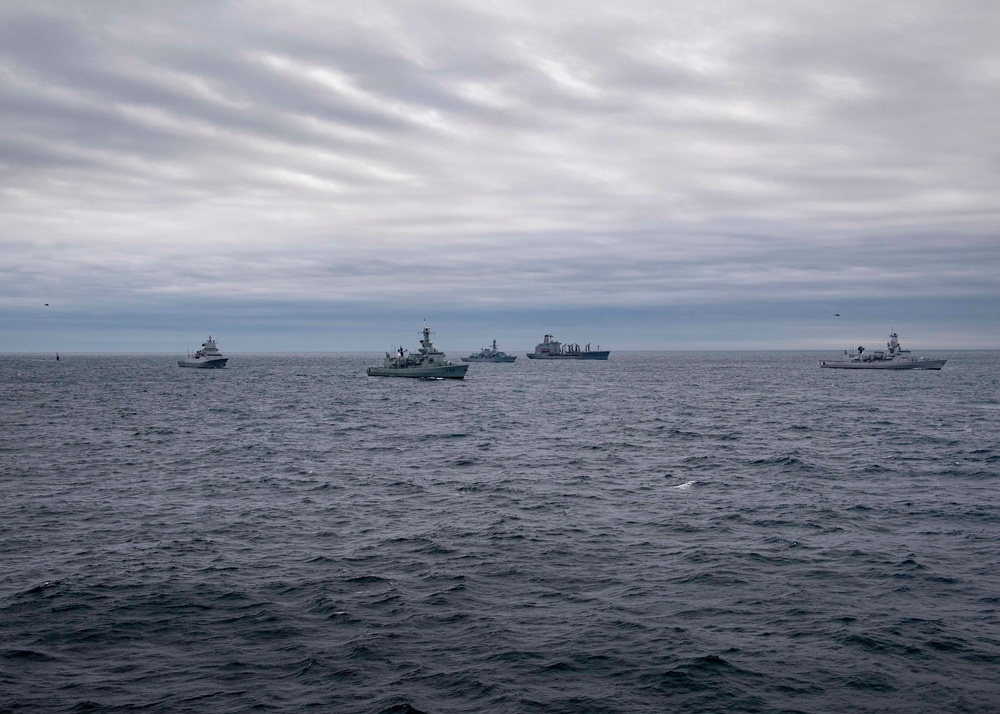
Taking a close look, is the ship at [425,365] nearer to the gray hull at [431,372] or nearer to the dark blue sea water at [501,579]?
the gray hull at [431,372]

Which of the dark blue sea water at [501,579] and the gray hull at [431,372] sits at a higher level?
the gray hull at [431,372]

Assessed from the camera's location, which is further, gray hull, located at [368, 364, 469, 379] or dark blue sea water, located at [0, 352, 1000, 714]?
gray hull, located at [368, 364, 469, 379]

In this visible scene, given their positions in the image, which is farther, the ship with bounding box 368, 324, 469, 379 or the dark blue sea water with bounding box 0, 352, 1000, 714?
the ship with bounding box 368, 324, 469, 379

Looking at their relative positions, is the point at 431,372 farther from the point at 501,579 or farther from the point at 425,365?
the point at 501,579

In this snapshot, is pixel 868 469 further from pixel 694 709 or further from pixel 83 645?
pixel 83 645

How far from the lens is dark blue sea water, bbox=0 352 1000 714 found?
54.1 feet

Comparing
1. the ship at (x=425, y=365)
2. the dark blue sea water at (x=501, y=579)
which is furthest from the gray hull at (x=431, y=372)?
the dark blue sea water at (x=501, y=579)

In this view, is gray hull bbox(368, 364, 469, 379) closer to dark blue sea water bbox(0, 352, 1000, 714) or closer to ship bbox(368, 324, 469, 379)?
ship bbox(368, 324, 469, 379)

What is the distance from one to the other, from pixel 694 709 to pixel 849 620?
23.3 ft

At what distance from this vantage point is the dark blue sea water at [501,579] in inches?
650

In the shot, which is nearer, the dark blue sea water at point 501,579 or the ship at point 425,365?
the dark blue sea water at point 501,579

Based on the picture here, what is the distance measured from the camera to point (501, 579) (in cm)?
2392

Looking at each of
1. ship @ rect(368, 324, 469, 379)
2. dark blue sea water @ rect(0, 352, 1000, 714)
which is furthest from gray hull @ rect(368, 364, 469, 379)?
dark blue sea water @ rect(0, 352, 1000, 714)

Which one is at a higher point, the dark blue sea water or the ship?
the ship
